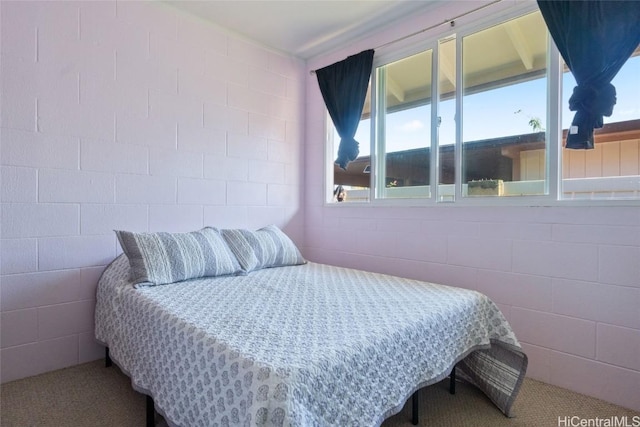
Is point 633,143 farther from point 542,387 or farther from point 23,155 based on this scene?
point 23,155

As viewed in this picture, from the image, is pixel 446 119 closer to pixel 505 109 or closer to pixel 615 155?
pixel 505 109

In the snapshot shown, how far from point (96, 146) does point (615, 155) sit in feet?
9.99

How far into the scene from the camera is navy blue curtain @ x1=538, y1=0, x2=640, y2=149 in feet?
5.71

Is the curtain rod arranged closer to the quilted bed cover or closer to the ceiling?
the ceiling

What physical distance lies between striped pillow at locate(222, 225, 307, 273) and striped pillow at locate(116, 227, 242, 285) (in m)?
0.09

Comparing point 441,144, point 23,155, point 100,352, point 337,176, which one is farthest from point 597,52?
point 100,352

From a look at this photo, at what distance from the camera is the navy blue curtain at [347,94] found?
2.90m

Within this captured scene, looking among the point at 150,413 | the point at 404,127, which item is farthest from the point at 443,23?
the point at 150,413

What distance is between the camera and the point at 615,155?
6.18 ft

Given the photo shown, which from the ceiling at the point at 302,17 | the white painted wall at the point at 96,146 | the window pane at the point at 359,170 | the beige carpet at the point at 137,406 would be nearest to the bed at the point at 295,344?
the beige carpet at the point at 137,406

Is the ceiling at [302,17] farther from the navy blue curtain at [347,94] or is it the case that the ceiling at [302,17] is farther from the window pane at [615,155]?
the window pane at [615,155]

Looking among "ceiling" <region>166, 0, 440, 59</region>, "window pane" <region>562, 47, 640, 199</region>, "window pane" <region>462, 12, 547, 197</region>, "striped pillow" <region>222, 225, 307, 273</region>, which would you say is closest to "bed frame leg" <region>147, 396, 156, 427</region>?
"striped pillow" <region>222, 225, 307, 273</region>

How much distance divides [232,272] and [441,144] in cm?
171

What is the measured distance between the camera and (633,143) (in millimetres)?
1834
